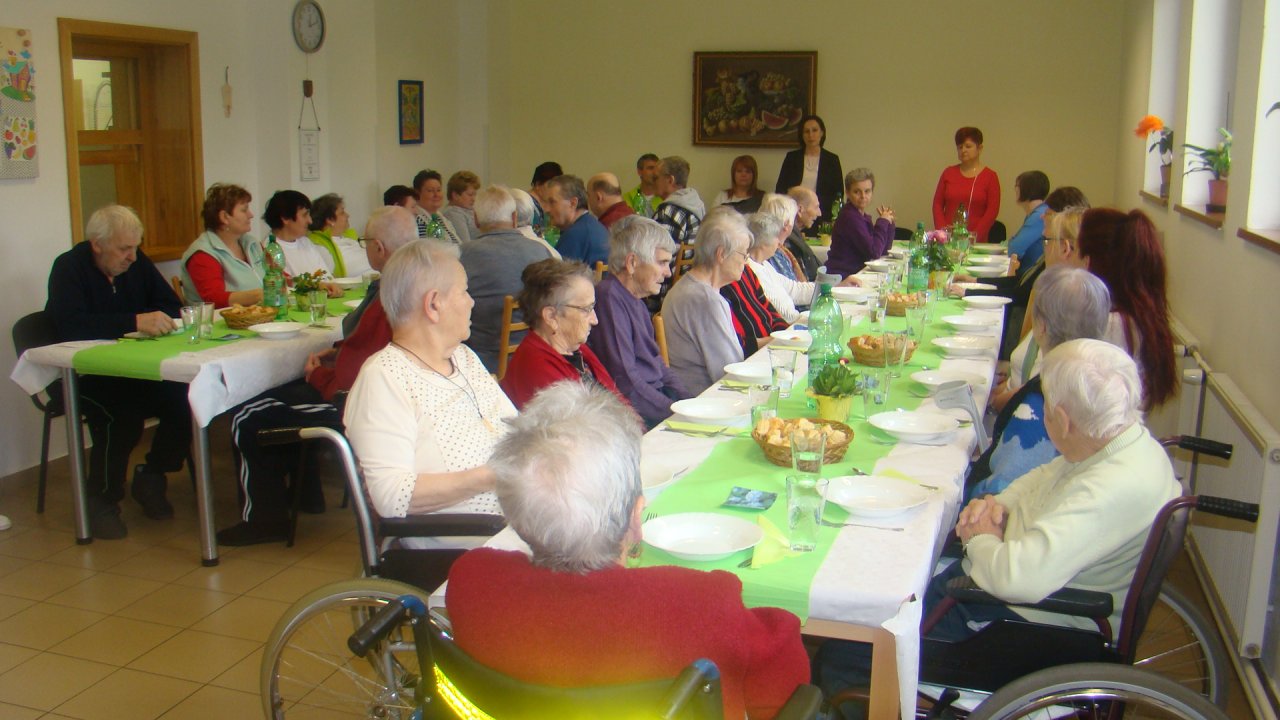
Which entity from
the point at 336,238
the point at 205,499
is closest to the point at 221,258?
the point at 336,238

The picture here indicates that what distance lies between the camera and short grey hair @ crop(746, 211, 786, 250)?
5.27 m

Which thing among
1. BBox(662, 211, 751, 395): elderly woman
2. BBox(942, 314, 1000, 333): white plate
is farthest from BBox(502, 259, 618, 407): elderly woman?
BBox(942, 314, 1000, 333): white plate

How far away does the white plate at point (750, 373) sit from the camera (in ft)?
11.1

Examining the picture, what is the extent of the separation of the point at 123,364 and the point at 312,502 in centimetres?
100

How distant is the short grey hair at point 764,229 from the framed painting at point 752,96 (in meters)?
4.43

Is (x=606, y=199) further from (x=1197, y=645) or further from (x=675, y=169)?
(x=1197, y=645)

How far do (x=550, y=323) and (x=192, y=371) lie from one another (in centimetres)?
145

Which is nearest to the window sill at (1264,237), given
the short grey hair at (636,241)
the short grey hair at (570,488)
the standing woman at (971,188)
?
the short grey hair at (636,241)

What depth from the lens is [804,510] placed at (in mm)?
2025

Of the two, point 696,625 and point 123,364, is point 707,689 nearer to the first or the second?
point 696,625

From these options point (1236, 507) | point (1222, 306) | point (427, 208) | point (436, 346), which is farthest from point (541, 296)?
point (427, 208)

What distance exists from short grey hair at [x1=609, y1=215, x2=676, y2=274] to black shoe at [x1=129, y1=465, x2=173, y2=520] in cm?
213

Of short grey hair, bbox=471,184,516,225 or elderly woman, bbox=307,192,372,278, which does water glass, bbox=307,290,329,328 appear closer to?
short grey hair, bbox=471,184,516,225

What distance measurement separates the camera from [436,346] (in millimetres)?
2680
